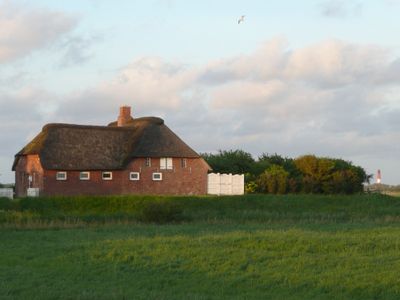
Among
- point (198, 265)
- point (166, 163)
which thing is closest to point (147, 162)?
point (166, 163)

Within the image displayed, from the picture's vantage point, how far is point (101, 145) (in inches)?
2431

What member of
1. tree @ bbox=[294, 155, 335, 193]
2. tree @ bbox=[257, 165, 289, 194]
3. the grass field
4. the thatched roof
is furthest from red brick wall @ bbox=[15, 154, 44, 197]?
the grass field

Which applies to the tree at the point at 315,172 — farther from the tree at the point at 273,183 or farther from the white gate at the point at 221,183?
the white gate at the point at 221,183

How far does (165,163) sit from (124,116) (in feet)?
31.8

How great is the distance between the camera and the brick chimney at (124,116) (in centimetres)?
7012

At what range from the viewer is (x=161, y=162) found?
6272cm

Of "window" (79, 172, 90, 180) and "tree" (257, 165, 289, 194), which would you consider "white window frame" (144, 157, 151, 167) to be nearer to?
"window" (79, 172, 90, 180)

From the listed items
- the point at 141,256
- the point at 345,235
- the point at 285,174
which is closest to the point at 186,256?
the point at 141,256

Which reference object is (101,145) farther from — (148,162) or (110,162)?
(148,162)

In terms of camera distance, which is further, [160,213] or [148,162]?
[148,162]

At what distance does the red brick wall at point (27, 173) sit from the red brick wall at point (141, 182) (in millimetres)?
1267

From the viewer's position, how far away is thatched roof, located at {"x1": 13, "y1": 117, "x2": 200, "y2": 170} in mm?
59531

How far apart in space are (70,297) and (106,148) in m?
46.6

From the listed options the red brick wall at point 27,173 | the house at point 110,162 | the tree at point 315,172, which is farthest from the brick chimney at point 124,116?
the tree at point 315,172
